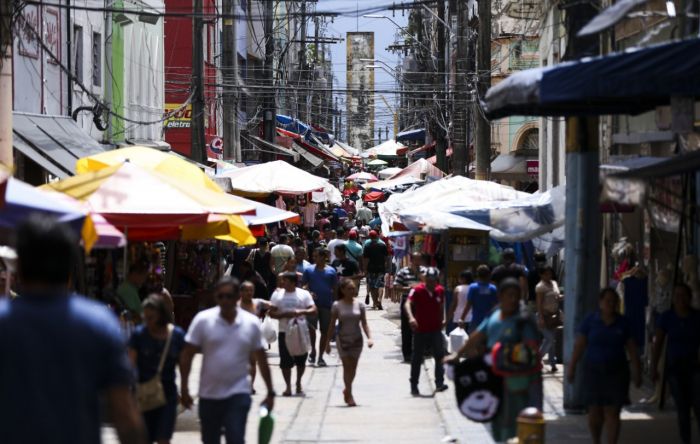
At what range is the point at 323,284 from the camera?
19.3 meters

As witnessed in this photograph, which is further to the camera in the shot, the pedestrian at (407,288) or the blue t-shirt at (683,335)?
the pedestrian at (407,288)

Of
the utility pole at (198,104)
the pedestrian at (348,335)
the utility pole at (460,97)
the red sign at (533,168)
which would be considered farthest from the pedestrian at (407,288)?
the utility pole at (460,97)

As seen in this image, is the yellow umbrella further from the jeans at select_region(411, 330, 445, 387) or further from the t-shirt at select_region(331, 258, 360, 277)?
the t-shirt at select_region(331, 258, 360, 277)

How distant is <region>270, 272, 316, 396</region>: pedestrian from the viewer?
16.5 m

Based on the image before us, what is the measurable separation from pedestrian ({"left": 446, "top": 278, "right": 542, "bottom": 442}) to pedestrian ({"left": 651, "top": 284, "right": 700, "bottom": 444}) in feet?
5.01

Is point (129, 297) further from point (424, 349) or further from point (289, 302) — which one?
point (424, 349)

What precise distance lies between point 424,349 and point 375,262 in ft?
40.3

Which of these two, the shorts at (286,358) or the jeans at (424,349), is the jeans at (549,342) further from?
the shorts at (286,358)

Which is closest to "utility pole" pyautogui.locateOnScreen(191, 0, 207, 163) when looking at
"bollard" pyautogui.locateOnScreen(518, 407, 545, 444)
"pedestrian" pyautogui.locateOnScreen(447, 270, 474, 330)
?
"pedestrian" pyautogui.locateOnScreen(447, 270, 474, 330)

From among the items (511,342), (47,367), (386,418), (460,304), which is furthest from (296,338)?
(47,367)

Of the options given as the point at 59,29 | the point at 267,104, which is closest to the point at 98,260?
the point at 59,29

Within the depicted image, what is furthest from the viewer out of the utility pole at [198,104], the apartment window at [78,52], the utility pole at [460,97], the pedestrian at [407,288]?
the utility pole at [460,97]

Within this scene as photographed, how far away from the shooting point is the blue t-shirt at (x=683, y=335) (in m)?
11.8

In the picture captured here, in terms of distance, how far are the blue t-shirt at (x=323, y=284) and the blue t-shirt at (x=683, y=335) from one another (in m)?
7.86
